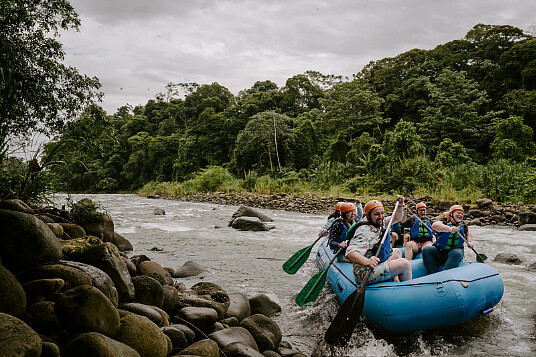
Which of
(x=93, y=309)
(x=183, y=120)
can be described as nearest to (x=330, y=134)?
(x=183, y=120)

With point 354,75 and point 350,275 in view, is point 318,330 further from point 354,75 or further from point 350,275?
point 354,75

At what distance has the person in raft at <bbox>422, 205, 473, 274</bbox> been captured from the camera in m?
4.47

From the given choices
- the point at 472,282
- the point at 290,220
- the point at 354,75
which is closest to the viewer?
the point at 472,282

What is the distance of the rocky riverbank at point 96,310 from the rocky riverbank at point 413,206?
9877 mm

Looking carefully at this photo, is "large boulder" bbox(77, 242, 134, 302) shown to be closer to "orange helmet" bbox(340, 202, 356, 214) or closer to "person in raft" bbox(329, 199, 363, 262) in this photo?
"person in raft" bbox(329, 199, 363, 262)

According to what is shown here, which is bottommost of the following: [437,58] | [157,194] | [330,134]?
[157,194]

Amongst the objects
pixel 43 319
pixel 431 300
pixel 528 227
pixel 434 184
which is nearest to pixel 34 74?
pixel 43 319

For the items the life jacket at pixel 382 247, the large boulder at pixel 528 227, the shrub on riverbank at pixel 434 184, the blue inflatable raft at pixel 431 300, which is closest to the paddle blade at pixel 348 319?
the blue inflatable raft at pixel 431 300

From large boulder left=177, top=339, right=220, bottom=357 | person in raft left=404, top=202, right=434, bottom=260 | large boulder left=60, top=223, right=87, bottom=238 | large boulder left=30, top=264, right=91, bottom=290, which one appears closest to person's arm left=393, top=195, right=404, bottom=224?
person in raft left=404, top=202, right=434, bottom=260

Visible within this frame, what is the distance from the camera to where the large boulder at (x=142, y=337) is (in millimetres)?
2420

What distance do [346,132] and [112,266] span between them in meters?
22.6

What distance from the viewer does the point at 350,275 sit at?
159 inches

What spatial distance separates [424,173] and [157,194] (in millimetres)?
21375

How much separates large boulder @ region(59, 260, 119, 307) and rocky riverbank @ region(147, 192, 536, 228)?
426 inches
